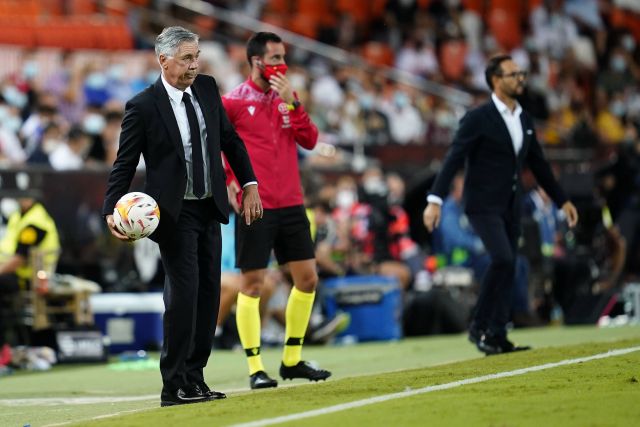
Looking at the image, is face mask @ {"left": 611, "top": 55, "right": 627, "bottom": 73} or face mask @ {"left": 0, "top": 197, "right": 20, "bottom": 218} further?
face mask @ {"left": 611, "top": 55, "right": 627, "bottom": 73}

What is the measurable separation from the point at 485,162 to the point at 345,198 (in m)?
7.66

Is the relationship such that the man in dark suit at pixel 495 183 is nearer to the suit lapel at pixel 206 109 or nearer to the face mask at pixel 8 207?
the suit lapel at pixel 206 109

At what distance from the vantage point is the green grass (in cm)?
709

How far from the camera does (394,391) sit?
836 centimetres

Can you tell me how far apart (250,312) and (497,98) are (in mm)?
3080

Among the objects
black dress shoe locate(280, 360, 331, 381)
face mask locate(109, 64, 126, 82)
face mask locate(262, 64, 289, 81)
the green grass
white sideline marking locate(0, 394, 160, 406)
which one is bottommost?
white sideline marking locate(0, 394, 160, 406)

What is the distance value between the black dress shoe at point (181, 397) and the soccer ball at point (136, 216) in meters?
0.98

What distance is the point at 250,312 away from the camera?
10047mm

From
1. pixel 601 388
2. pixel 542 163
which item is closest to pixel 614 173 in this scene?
pixel 542 163

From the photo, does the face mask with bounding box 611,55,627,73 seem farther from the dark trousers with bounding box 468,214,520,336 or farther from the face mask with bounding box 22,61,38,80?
the dark trousers with bounding box 468,214,520,336

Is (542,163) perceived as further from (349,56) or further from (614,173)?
(349,56)

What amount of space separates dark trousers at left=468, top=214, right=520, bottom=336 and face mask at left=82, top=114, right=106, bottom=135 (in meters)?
8.92

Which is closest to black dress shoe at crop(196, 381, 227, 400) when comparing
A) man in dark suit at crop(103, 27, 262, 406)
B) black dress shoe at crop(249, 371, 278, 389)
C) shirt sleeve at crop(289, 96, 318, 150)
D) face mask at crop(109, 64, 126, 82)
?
man in dark suit at crop(103, 27, 262, 406)

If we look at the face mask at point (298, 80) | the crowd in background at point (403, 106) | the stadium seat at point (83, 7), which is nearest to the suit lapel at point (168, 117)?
the crowd in background at point (403, 106)
